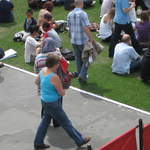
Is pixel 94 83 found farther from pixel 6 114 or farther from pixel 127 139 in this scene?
pixel 127 139

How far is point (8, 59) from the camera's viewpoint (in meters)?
13.3

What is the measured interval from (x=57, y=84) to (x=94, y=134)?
60.8 inches

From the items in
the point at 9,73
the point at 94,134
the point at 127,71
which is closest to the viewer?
the point at 94,134

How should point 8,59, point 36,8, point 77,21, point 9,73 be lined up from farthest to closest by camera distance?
point 36,8 → point 8,59 → point 9,73 → point 77,21

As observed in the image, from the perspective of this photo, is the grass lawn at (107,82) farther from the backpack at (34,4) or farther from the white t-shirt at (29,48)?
the backpack at (34,4)

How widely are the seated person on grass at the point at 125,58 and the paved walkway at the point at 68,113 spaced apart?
1.43m

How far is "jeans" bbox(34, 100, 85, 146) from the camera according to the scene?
8.02 m

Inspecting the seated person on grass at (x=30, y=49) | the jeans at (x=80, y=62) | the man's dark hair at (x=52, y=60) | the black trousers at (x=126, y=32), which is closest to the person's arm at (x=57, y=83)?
the man's dark hair at (x=52, y=60)

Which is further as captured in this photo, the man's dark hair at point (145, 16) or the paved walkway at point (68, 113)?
the man's dark hair at point (145, 16)

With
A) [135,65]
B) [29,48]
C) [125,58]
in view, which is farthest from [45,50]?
[29,48]

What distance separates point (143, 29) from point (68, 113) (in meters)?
4.09

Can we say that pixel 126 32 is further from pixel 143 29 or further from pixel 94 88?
pixel 94 88

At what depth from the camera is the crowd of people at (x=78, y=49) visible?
796cm

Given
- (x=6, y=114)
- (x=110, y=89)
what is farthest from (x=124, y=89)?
(x=6, y=114)
